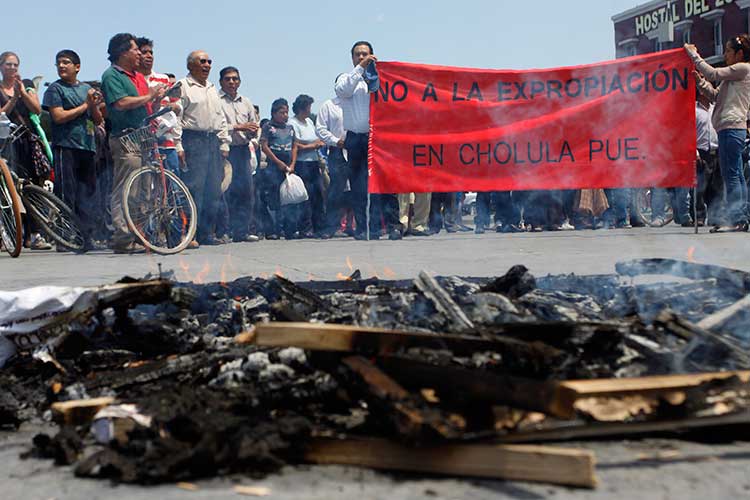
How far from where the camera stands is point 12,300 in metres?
3.64

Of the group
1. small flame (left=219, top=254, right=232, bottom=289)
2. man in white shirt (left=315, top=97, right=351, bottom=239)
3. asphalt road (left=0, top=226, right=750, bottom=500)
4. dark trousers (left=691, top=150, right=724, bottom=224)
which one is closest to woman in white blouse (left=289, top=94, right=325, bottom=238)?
man in white shirt (left=315, top=97, right=351, bottom=239)

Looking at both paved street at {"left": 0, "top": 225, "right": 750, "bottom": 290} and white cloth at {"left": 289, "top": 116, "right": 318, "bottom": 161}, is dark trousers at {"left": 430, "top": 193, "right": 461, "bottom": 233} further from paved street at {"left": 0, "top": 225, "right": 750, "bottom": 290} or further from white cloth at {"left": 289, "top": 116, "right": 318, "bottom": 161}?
paved street at {"left": 0, "top": 225, "right": 750, "bottom": 290}

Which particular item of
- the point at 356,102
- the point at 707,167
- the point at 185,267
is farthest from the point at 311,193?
the point at 707,167

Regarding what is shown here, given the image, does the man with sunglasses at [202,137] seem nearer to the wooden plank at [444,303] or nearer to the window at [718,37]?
the wooden plank at [444,303]

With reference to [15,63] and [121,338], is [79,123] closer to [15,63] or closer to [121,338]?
[15,63]

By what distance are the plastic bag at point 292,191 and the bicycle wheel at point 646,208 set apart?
5.38 metres

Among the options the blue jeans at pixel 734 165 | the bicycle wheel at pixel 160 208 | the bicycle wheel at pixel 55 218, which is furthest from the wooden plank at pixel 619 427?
the blue jeans at pixel 734 165

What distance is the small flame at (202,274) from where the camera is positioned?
6.27 m

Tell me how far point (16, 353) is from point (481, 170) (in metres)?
7.87

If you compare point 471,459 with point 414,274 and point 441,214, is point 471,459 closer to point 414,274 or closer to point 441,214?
point 414,274

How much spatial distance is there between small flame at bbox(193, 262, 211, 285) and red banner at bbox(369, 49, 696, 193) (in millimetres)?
3696

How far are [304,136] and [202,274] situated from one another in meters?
6.48

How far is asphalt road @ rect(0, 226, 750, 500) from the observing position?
2250mm

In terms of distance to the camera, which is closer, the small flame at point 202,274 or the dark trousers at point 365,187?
the small flame at point 202,274
